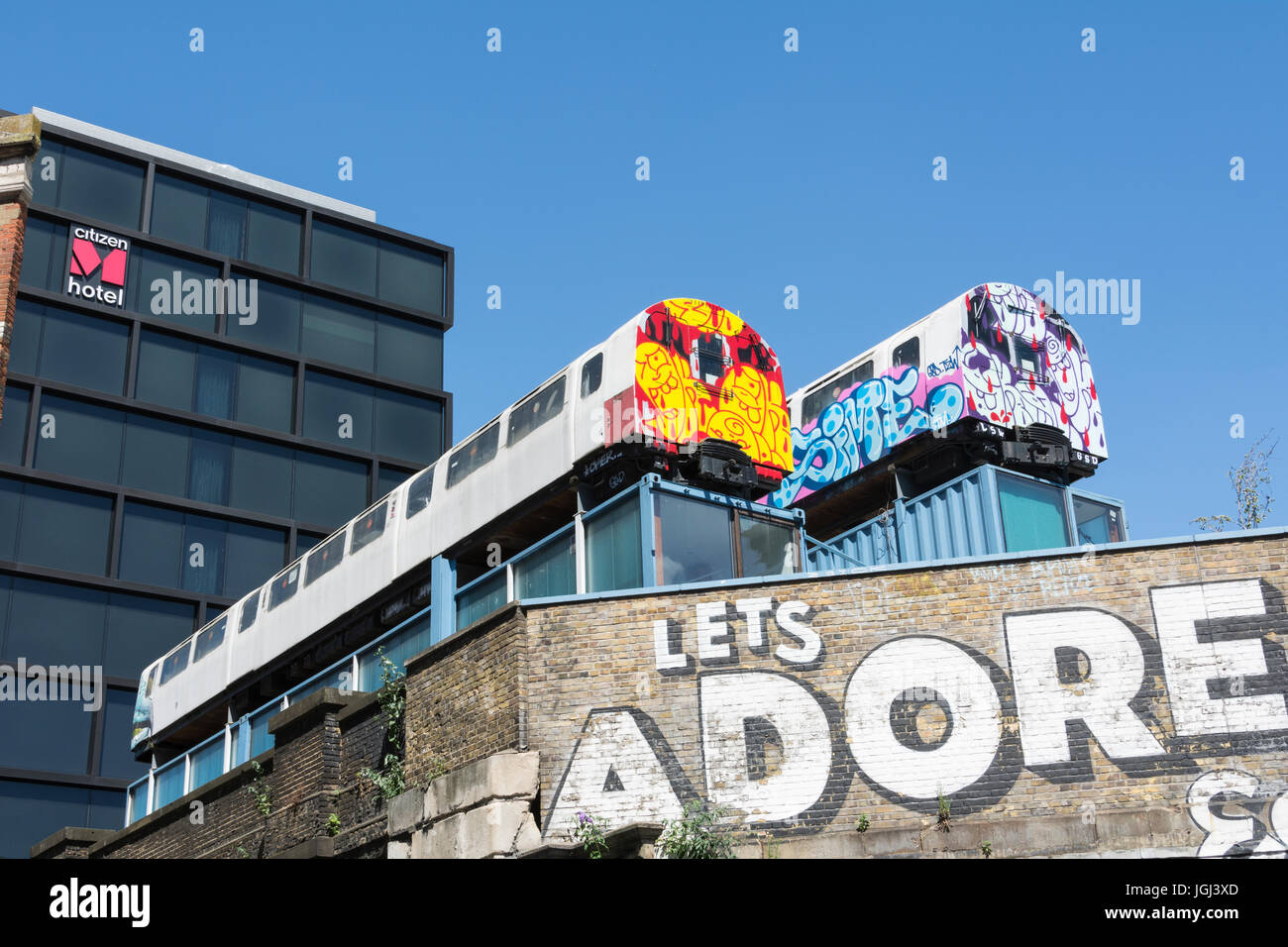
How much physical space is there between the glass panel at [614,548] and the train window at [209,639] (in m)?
15.8

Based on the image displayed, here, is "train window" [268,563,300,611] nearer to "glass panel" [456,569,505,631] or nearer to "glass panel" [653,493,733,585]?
"glass panel" [456,569,505,631]

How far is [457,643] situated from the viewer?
66.2ft

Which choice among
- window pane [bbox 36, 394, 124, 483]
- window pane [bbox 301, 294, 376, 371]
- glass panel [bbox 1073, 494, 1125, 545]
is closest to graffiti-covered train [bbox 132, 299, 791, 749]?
glass panel [bbox 1073, 494, 1125, 545]

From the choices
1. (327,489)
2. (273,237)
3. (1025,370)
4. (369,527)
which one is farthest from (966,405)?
(273,237)

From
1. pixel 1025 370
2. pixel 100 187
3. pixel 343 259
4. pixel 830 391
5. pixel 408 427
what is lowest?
pixel 1025 370

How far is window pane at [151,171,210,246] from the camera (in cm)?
5622

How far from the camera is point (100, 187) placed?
181ft

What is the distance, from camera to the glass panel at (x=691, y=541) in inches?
798

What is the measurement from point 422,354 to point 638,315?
130 ft

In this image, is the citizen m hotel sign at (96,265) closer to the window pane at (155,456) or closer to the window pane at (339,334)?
the window pane at (155,456)

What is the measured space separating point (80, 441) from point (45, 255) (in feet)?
23.9

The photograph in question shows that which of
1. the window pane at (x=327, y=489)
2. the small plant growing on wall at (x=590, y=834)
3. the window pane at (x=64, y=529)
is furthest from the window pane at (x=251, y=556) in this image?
the small plant growing on wall at (x=590, y=834)

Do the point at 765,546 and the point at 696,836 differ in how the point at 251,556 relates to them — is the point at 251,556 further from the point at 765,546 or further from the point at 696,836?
the point at 696,836
